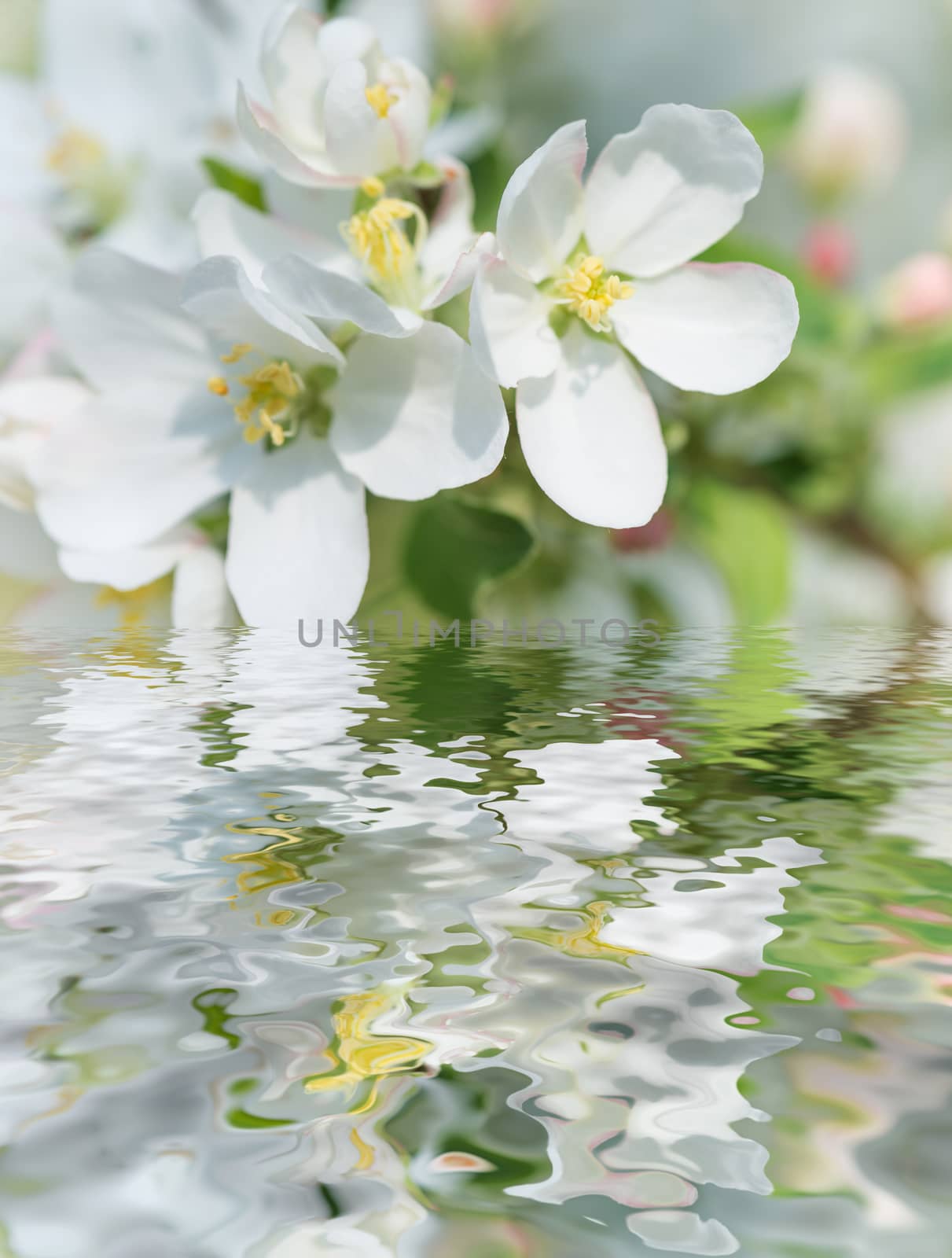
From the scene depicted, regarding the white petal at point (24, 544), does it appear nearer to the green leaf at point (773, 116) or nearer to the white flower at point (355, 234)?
the white flower at point (355, 234)

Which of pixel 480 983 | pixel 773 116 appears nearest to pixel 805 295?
pixel 773 116

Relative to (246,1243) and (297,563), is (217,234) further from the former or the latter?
(246,1243)

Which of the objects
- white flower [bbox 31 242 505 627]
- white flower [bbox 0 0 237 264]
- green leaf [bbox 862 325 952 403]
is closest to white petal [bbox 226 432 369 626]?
white flower [bbox 31 242 505 627]

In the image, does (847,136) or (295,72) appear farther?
(847,136)

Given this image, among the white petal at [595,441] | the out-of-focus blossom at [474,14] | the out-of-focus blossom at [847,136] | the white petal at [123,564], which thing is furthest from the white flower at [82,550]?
the out-of-focus blossom at [847,136]

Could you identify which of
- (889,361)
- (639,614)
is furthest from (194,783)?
(889,361)

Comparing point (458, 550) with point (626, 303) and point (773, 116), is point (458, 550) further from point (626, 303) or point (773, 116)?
point (773, 116)
